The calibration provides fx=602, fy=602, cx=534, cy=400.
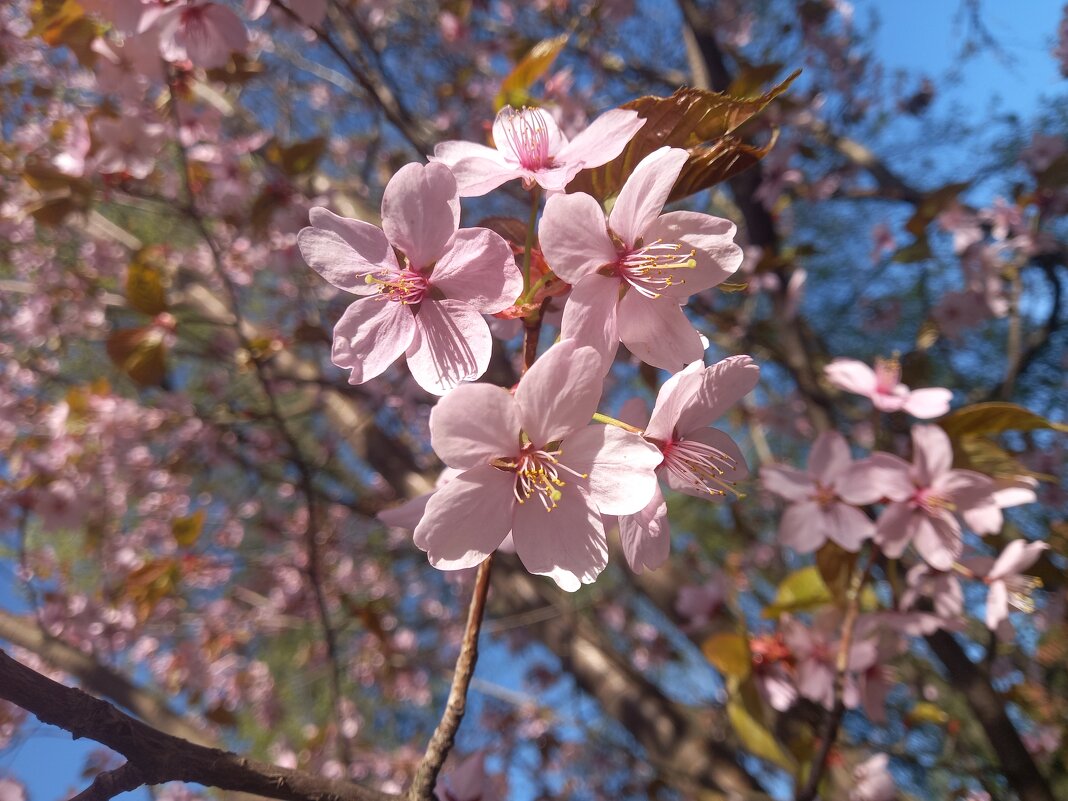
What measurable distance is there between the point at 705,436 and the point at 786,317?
1321mm

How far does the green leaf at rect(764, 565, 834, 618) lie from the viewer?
3.16 ft

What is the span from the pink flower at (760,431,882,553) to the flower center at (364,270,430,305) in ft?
2.01

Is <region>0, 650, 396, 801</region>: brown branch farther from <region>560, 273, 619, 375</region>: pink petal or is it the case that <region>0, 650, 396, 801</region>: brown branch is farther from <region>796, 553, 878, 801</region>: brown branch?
<region>796, 553, 878, 801</region>: brown branch

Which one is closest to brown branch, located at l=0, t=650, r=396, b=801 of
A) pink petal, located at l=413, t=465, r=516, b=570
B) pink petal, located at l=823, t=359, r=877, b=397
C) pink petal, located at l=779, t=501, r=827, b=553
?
pink petal, located at l=413, t=465, r=516, b=570

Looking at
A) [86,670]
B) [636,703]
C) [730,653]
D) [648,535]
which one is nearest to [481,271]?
[648,535]

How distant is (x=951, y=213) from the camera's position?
1.85 metres

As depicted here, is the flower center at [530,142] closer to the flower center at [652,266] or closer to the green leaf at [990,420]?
the flower center at [652,266]

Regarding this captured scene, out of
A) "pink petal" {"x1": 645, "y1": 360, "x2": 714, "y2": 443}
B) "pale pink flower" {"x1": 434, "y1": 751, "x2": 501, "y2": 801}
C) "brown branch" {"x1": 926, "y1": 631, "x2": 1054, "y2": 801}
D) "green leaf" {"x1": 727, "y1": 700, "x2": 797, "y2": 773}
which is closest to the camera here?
"pink petal" {"x1": 645, "y1": 360, "x2": 714, "y2": 443}

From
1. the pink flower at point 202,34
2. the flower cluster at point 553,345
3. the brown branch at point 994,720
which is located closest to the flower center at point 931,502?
the brown branch at point 994,720

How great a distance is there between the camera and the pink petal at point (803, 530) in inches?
33.1

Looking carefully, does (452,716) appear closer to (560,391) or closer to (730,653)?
(560,391)

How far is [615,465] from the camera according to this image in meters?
0.46

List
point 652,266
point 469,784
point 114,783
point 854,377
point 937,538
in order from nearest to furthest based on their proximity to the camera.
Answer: point 114,783 < point 652,266 < point 469,784 < point 937,538 < point 854,377

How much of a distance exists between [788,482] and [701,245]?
0.51 m
